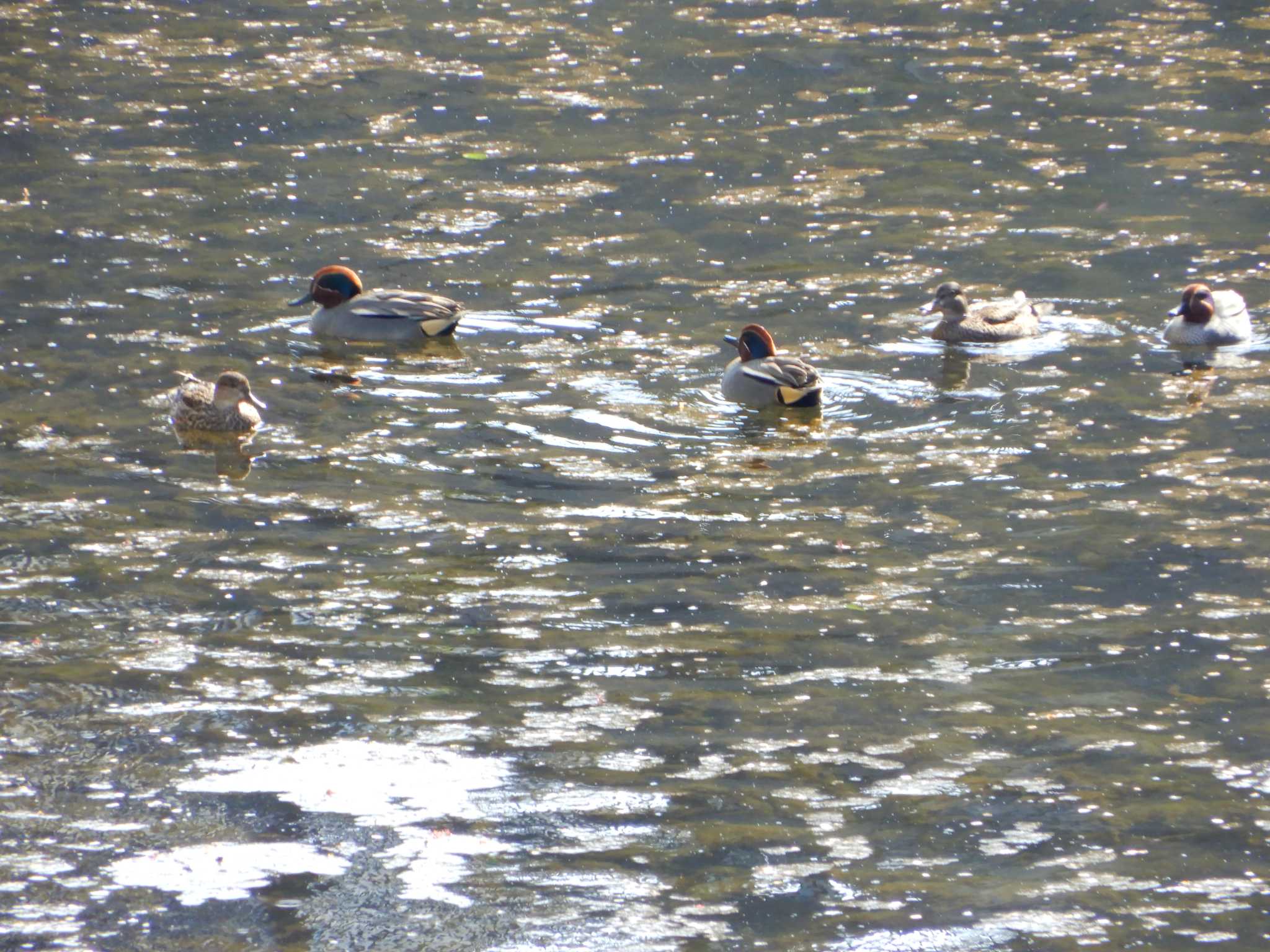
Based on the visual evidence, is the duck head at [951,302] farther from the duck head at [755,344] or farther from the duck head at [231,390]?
the duck head at [231,390]

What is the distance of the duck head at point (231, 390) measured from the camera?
9.98m

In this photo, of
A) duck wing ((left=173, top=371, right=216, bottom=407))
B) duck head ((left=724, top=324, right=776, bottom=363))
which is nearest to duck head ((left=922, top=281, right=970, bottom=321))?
duck head ((left=724, top=324, right=776, bottom=363))

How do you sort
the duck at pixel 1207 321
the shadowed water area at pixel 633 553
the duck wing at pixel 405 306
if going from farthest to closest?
the duck wing at pixel 405 306, the duck at pixel 1207 321, the shadowed water area at pixel 633 553

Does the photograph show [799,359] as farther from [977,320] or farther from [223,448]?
[223,448]

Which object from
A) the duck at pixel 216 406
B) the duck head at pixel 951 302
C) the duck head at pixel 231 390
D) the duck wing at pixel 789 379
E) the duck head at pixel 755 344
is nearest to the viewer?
the duck at pixel 216 406

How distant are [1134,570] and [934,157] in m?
9.43

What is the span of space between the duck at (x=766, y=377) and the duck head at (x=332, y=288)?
3037mm

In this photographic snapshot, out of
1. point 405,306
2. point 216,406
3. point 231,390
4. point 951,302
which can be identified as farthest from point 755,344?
point 216,406

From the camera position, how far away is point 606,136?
1783 cm

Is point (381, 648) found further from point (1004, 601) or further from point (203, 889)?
point (1004, 601)

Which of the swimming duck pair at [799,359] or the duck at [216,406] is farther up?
the duck at [216,406]

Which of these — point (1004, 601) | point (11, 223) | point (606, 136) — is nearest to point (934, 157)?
point (606, 136)

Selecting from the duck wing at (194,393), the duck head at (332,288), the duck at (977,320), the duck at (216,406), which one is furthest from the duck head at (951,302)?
the duck wing at (194,393)

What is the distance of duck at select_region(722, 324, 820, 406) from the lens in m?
10.6
